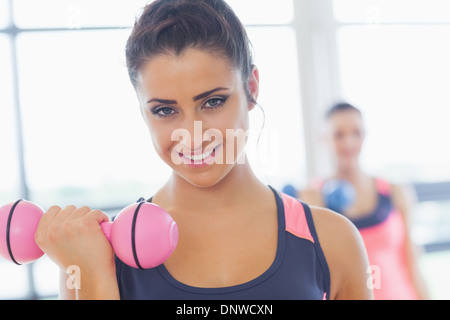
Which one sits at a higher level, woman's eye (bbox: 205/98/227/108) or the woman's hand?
woman's eye (bbox: 205/98/227/108)

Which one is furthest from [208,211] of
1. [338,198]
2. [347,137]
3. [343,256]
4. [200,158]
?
[347,137]

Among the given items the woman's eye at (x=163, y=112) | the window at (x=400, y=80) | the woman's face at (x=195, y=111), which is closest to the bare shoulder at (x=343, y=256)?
the woman's face at (x=195, y=111)

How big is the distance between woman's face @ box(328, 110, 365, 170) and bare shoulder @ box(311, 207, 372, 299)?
1180 millimetres

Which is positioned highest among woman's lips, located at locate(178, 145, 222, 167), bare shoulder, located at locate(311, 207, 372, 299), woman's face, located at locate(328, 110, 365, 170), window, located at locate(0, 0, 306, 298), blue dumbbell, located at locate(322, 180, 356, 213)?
window, located at locate(0, 0, 306, 298)

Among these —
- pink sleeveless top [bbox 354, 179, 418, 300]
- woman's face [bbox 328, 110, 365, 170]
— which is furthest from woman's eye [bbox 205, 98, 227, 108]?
woman's face [bbox 328, 110, 365, 170]

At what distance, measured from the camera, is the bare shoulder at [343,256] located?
838 millimetres

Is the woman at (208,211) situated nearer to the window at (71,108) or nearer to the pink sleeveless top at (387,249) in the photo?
the pink sleeveless top at (387,249)

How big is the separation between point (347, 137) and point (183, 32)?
1417 millimetres

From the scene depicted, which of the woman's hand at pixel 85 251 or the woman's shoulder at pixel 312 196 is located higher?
the woman's shoulder at pixel 312 196

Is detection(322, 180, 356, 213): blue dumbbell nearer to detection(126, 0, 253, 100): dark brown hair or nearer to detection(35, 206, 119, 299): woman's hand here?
detection(126, 0, 253, 100): dark brown hair

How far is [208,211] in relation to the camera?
875mm

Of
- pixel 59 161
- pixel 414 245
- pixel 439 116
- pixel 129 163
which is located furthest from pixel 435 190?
pixel 59 161

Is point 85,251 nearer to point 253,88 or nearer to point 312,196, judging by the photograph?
point 253,88

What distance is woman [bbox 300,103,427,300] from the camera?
1.75 metres
